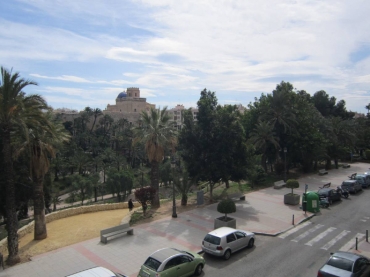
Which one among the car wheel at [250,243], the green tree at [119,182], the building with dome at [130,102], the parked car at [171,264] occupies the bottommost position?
the green tree at [119,182]

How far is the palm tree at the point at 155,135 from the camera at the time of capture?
22.8 metres

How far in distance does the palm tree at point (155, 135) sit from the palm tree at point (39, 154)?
687 centimetres

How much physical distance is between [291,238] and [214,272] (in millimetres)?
6262

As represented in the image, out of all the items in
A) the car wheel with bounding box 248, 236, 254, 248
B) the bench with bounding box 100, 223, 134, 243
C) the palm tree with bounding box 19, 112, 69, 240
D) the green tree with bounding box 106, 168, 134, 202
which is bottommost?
the green tree with bounding box 106, 168, 134, 202

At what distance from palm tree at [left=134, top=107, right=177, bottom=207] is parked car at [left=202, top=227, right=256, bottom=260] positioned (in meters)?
9.19

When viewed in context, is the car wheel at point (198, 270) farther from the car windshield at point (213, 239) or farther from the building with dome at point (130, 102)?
the building with dome at point (130, 102)

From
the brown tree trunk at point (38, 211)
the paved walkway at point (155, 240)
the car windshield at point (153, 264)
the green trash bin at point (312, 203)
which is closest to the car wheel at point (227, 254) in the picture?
the paved walkway at point (155, 240)

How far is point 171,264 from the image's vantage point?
11617 mm

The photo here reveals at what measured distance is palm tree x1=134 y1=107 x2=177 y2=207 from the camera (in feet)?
→ 74.7

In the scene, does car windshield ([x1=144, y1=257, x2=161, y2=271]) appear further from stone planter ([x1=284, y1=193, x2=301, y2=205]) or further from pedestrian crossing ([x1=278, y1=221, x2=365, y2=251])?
stone planter ([x1=284, y1=193, x2=301, y2=205])

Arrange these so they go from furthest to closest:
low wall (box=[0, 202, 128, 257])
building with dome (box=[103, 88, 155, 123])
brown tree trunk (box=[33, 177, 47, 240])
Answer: building with dome (box=[103, 88, 155, 123])
low wall (box=[0, 202, 128, 257])
brown tree trunk (box=[33, 177, 47, 240])

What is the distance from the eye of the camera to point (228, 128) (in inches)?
963

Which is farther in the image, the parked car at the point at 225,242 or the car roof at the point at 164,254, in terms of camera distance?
the parked car at the point at 225,242

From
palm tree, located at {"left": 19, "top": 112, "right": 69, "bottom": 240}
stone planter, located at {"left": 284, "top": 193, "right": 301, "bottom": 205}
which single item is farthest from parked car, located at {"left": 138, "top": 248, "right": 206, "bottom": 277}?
stone planter, located at {"left": 284, "top": 193, "right": 301, "bottom": 205}
